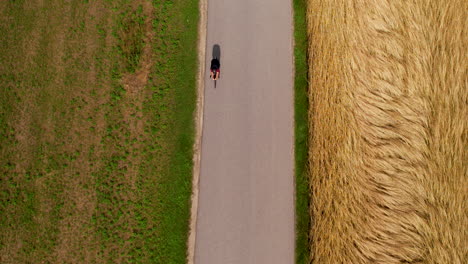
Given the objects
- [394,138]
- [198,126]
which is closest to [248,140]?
[198,126]

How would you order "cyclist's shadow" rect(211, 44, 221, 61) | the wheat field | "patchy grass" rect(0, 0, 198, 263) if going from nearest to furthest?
1. the wheat field
2. "patchy grass" rect(0, 0, 198, 263)
3. "cyclist's shadow" rect(211, 44, 221, 61)

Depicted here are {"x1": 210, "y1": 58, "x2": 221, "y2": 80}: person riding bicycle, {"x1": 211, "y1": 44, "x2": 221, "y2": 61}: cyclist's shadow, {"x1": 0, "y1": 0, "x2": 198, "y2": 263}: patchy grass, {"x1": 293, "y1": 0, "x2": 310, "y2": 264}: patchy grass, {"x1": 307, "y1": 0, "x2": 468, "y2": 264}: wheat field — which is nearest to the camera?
{"x1": 307, "y1": 0, "x2": 468, "y2": 264}: wheat field

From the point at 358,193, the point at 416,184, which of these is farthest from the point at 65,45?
the point at 416,184

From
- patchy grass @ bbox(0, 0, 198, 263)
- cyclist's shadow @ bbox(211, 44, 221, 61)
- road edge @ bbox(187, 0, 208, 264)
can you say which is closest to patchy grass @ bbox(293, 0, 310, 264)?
cyclist's shadow @ bbox(211, 44, 221, 61)

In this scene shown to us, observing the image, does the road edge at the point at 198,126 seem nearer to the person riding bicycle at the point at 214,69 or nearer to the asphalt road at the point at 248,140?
the asphalt road at the point at 248,140

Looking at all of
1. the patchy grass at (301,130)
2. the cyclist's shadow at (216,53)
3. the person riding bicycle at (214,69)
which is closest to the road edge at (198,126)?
the cyclist's shadow at (216,53)

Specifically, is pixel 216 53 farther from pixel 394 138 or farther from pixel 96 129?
pixel 394 138

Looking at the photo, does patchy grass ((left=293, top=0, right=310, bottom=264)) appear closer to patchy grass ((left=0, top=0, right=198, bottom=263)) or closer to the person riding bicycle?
the person riding bicycle

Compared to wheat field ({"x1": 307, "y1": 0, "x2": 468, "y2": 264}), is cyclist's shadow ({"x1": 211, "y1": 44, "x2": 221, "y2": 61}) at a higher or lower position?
higher
